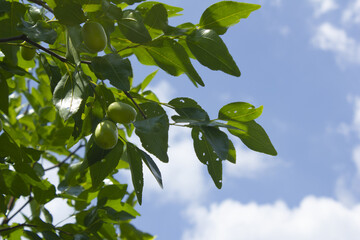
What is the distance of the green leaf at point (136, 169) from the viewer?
103 cm

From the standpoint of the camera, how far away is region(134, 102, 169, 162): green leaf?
33.1 inches

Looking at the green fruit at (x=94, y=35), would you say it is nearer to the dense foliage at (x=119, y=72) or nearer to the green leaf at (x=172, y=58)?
the dense foliage at (x=119, y=72)

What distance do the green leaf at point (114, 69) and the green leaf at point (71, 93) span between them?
4 centimetres

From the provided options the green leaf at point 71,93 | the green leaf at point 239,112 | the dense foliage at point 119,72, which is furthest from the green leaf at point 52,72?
the green leaf at point 239,112

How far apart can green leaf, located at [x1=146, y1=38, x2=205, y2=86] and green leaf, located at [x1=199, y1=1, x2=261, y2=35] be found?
80mm

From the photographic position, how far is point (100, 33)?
91 centimetres

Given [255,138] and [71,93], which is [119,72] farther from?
[255,138]

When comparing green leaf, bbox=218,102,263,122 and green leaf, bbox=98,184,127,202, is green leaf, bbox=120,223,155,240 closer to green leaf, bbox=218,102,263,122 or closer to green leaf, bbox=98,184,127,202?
green leaf, bbox=98,184,127,202

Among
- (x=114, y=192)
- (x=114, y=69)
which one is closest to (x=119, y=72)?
(x=114, y=69)

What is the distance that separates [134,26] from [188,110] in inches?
8.2

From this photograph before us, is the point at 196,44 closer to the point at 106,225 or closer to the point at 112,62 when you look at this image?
the point at 112,62

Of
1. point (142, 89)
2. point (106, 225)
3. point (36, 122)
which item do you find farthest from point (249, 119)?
point (36, 122)

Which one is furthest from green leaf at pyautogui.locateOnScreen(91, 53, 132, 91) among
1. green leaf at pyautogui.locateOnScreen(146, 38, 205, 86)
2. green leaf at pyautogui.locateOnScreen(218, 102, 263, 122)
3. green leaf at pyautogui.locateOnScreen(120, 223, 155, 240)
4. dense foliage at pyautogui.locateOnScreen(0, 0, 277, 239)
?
green leaf at pyautogui.locateOnScreen(120, 223, 155, 240)

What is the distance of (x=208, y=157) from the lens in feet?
3.58
